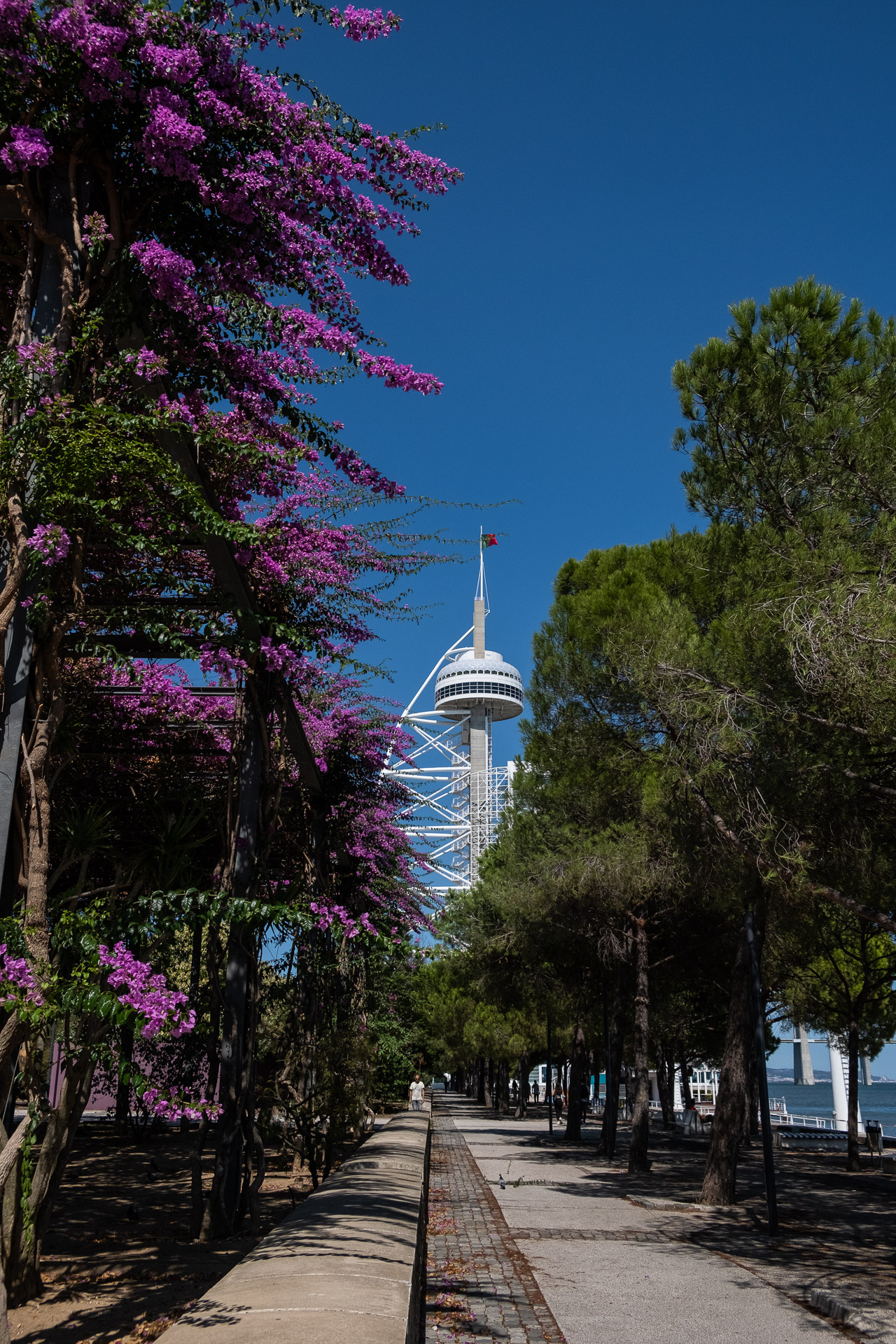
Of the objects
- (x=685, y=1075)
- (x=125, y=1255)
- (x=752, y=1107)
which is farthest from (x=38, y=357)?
(x=685, y=1075)

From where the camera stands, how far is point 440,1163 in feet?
56.4

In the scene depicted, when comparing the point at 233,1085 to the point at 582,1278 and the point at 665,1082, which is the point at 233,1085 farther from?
the point at 665,1082

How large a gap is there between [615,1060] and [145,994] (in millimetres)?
16749

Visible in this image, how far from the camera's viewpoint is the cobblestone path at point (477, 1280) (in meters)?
5.93

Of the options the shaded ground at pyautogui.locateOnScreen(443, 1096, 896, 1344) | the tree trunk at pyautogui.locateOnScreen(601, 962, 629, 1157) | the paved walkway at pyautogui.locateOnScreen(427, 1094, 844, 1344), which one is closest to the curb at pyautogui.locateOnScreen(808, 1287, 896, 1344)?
the shaded ground at pyautogui.locateOnScreen(443, 1096, 896, 1344)

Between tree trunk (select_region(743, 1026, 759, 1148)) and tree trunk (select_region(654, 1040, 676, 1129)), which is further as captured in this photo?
tree trunk (select_region(654, 1040, 676, 1129))

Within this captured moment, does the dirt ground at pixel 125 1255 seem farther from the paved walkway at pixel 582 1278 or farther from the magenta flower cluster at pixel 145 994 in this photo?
the magenta flower cluster at pixel 145 994

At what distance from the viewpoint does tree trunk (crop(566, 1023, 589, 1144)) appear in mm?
22859

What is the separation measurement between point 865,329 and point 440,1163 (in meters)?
14.5

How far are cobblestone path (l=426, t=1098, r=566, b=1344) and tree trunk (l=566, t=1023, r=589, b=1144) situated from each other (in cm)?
984

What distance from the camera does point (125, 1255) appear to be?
20.5 feet

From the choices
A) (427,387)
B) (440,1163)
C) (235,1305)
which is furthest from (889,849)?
(440,1163)

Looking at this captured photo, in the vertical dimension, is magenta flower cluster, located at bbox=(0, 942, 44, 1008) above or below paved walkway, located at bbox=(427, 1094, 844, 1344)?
above

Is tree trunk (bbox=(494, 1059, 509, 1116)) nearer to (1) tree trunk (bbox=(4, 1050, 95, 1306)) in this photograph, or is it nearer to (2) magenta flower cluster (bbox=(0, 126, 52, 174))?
(1) tree trunk (bbox=(4, 1050, 95, 1306))
